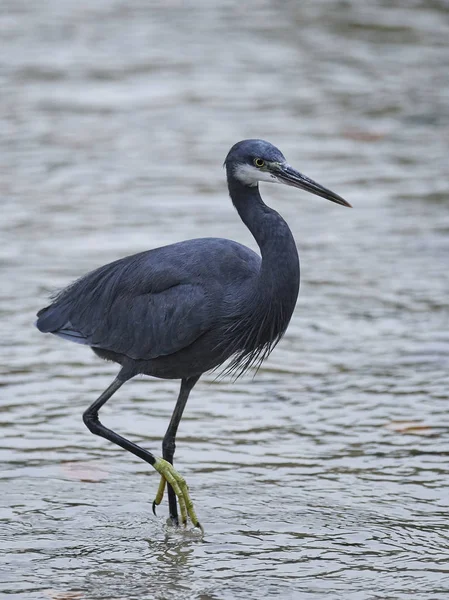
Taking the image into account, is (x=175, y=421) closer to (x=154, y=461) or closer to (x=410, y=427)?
(x=154, y=461)

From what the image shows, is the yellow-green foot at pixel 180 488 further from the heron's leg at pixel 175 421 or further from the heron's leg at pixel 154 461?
the heron's leg at pixel 175 421

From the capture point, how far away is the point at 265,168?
17.5ft

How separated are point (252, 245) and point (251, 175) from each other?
3796 millimetres

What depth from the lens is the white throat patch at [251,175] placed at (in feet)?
17.5

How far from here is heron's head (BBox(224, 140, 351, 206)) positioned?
5289 mm

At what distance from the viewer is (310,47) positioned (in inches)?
598

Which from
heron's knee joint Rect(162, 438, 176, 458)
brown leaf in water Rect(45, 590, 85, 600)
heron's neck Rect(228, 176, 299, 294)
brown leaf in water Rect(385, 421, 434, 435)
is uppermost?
heron's neck Rect(228, 176, 299, 294)

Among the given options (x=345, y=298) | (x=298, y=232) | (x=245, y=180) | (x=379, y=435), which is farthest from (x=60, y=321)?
(x=298, y=232)

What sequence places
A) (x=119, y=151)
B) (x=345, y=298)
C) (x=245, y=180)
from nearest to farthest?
(x=245, y=180)
(x=345, y=298)
(x=119, y=151)

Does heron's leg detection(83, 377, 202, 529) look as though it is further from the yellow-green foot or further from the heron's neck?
the heron's neck

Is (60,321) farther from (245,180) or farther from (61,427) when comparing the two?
(245,180)

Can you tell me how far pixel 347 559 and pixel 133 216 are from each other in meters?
5.33

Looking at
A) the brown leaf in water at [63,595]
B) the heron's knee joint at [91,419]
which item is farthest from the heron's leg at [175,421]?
the brown leaf in water at [63,595]

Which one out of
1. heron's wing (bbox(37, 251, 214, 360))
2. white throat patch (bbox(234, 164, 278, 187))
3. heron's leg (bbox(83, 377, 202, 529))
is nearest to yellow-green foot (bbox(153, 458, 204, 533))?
heron's leg (bbox(83, 377, 202, 529))
